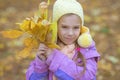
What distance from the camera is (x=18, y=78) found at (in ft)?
23.7

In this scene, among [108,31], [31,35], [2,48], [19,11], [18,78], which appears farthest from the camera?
[19,11]

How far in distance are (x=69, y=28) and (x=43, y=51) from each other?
0.28m

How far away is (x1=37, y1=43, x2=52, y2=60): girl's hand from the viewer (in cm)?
381

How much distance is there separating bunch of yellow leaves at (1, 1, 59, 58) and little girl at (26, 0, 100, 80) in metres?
0.06

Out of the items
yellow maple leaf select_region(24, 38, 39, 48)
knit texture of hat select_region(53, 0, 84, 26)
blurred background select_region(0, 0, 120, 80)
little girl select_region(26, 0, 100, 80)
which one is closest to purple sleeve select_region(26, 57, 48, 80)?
little girl select_region(26, 0, 100, 80)

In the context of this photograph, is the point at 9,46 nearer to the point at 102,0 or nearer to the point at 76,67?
the point at 102,0

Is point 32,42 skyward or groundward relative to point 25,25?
groundward

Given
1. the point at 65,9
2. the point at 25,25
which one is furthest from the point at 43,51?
the point at 65,9

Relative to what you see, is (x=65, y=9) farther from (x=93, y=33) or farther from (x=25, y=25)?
(x=93, y=33)

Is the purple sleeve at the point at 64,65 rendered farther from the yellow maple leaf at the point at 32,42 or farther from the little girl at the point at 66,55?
the yellow maple leaf at the point at 32,42

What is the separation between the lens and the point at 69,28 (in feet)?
12.8

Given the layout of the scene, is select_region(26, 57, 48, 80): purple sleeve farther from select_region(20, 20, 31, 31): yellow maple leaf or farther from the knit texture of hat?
the knit texture of hat

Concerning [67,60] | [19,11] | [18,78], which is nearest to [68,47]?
[67,60]

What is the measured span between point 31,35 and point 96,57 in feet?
1.92
